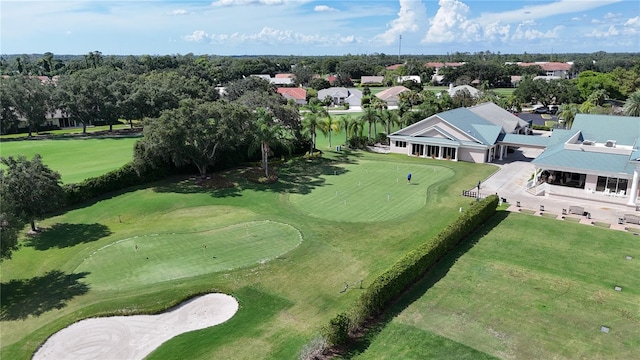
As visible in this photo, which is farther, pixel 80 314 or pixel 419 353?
pixel 80 314

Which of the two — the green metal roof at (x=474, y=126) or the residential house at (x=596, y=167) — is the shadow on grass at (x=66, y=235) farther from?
the green metal roof at (x=474, y=126)

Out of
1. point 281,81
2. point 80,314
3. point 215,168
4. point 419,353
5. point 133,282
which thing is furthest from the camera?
point 281,81

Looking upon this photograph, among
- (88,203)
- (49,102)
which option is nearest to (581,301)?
(88,203)

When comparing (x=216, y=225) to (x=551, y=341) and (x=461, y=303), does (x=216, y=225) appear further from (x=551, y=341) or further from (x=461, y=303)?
(x=551, y=341)

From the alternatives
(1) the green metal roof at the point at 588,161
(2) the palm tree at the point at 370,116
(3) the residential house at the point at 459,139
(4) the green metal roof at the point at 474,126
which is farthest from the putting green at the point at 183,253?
(2) the palm tree at the point at 370,116

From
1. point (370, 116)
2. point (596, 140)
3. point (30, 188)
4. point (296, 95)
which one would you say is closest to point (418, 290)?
point (30, 188)

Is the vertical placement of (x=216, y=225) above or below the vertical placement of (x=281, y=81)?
below

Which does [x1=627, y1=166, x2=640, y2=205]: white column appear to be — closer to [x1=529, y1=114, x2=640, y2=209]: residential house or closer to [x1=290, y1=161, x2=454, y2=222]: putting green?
[x1=529, y1=114, x2=640, y2=209]: residential house

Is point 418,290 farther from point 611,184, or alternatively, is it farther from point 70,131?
point 70,131
